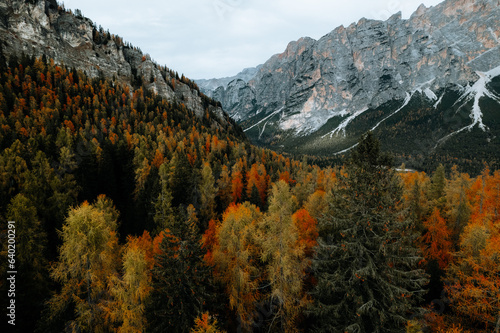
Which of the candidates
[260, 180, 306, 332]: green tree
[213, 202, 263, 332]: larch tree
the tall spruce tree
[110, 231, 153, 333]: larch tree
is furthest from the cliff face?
the tall spruce tree

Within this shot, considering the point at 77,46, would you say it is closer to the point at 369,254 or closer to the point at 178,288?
the point at 178,288

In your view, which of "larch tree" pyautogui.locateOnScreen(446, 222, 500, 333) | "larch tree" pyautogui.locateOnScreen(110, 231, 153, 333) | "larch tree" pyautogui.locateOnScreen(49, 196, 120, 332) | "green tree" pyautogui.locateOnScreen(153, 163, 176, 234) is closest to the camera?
"larch tree" pyautogui.locateOnScreen(446, 222, 500, 333)

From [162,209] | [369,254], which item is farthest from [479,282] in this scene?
[162,209]

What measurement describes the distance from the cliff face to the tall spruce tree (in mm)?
140883

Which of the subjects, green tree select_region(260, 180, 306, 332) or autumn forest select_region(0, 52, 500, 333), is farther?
green tree select_region(260, 180, 306, 332)

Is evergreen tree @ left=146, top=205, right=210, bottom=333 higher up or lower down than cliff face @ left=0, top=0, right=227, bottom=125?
lower down

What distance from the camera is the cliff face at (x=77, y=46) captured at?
339 ft

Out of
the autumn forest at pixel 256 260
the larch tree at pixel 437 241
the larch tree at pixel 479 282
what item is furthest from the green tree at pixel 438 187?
the larch tree at pixel 479 282

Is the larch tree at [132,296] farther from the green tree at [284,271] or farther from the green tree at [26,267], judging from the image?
the green tree at [284,271]

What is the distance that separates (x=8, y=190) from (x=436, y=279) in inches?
2080

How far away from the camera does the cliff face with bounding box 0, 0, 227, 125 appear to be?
10325 centimetres

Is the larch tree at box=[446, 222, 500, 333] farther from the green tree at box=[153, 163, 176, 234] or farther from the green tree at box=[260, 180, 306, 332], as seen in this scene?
the green tree at box=[153, 163, 176, 234]

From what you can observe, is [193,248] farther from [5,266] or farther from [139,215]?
[139,215]

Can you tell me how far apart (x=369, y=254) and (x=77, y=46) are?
537 feet
